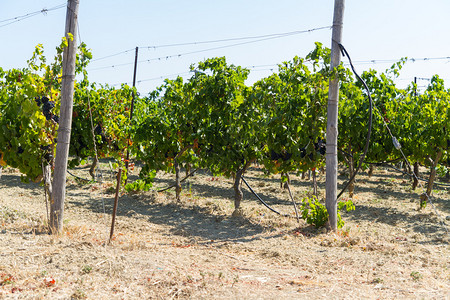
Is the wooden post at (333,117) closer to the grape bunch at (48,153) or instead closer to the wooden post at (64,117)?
the wooden post at (64,117)

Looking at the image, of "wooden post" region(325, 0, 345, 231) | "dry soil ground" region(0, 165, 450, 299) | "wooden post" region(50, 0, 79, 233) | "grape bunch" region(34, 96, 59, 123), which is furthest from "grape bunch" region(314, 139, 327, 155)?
"grape bunch" region(34, 96, 59, 123)

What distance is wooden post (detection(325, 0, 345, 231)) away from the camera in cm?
723

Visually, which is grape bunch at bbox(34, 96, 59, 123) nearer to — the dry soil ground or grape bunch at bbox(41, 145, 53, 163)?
grape bunch at bbox(41, 145, 53, 163)

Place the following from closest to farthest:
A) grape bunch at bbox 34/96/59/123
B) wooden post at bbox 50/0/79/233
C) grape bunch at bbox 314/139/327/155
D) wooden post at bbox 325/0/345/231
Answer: wooden post at bbox 50/0/79/233 → grape bunch at bbox 34/96/59/123 → wooden post at bbox 325/0/345/231 → grape bunch at bbox 314/139/327/155

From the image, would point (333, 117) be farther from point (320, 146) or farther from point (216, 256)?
point (216, 256)

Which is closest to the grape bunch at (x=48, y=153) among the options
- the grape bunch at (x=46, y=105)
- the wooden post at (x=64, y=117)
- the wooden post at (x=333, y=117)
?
the grape bunch at (x=46, y=105)

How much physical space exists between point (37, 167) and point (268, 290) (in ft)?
16.1

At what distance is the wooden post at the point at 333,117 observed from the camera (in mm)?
7227

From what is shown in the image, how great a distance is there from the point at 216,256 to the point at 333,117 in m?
3.37

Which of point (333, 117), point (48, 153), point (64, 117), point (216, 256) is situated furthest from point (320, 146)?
point (48, 153)

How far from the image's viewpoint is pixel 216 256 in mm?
5633

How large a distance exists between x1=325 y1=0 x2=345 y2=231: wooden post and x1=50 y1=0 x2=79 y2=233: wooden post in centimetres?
437

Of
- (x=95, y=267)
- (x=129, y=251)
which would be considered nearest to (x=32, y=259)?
(x=95, y=267)

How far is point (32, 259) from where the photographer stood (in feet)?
15.2
